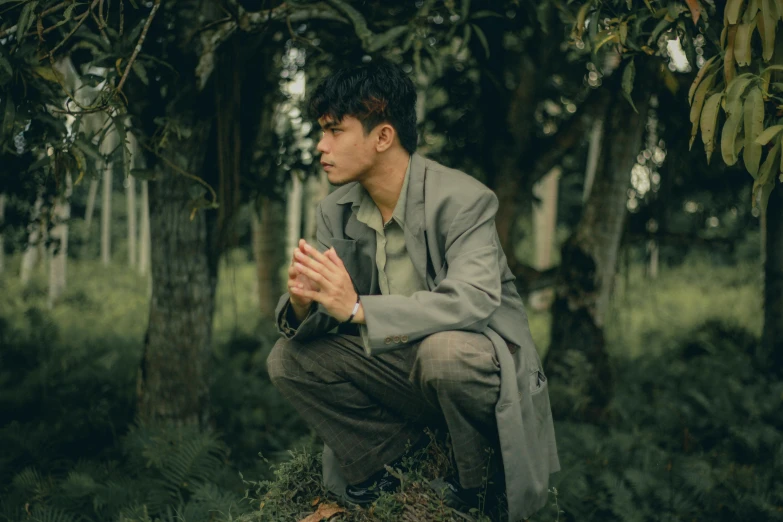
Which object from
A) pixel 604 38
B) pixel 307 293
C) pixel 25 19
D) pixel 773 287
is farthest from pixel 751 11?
pixel 773 287

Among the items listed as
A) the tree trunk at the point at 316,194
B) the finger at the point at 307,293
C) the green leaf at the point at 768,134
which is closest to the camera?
the green leaf at the point at 768,134

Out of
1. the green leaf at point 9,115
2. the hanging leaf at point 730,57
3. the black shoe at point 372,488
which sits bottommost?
the black shoe at point 372,488

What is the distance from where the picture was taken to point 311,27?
5.02 m

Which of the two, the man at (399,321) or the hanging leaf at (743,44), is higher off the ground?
the hanging leaf at (743,44)

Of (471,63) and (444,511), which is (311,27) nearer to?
(471,63)

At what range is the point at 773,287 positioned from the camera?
685cm

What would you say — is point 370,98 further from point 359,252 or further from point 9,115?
point 9,115

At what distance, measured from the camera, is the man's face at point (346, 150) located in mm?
2906

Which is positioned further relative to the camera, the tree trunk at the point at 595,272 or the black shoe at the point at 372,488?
the tree trunk at the point at 595,272

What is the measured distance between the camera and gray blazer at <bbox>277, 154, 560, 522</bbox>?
8.52 ft

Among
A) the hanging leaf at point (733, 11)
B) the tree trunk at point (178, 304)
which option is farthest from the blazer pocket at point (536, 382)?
the tree trunk at point (178, 304)

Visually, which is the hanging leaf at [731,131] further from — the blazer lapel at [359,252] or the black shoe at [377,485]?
the black shoe at [377,485]

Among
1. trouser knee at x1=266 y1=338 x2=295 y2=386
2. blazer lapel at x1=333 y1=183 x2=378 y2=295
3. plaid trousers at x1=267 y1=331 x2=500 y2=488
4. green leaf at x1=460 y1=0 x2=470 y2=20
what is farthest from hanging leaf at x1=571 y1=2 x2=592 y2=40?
trouser knee at x1=266 y1=338 x2=295 y2=386

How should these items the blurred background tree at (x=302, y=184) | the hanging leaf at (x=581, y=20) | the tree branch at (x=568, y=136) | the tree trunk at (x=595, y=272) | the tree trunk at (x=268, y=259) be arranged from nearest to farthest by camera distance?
the hanging leaf at (x=581, y=20) → the blurred background tree at (x=302, y=184) → the tree trunk at (x=595, y=272) → the tree branch at (x=568, y=136) → the tree trunk at (x=268, y=259)
